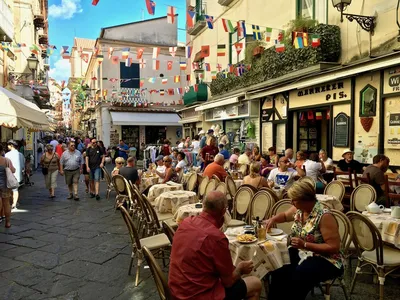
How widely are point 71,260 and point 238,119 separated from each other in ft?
33.5

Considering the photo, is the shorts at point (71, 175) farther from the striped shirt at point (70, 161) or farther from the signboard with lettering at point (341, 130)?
the signboard with lettering at point (341, 130)

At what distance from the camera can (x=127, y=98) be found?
24.0 meters

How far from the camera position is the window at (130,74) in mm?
23933

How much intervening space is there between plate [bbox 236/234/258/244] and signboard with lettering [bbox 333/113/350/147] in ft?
18.9

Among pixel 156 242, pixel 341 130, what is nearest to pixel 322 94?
pixel 341 130

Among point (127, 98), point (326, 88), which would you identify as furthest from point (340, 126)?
point (127, 98)

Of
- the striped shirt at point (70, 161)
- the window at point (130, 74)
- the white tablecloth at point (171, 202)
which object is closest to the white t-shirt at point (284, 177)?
the white tablecloth at point (171, 202)

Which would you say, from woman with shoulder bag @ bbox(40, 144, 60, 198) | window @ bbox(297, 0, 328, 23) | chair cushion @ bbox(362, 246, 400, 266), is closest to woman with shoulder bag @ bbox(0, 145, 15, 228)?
woman with shoulder bag @ bbox(40, 144, 60, 198)

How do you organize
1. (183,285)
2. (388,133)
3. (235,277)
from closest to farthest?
(183,285)
(235,277)
(388,133)

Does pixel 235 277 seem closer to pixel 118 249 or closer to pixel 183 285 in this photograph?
pixel 183 285

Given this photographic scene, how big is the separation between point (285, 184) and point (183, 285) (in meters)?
4.31

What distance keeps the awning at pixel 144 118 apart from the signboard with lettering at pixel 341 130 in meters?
17.1

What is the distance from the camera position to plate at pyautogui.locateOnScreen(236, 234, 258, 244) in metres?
3.07

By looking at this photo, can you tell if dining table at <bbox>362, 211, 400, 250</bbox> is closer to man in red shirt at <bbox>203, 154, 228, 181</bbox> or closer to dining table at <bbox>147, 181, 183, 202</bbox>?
man in red shirt at <bbox>203, 154, 228, 181</bbox>
